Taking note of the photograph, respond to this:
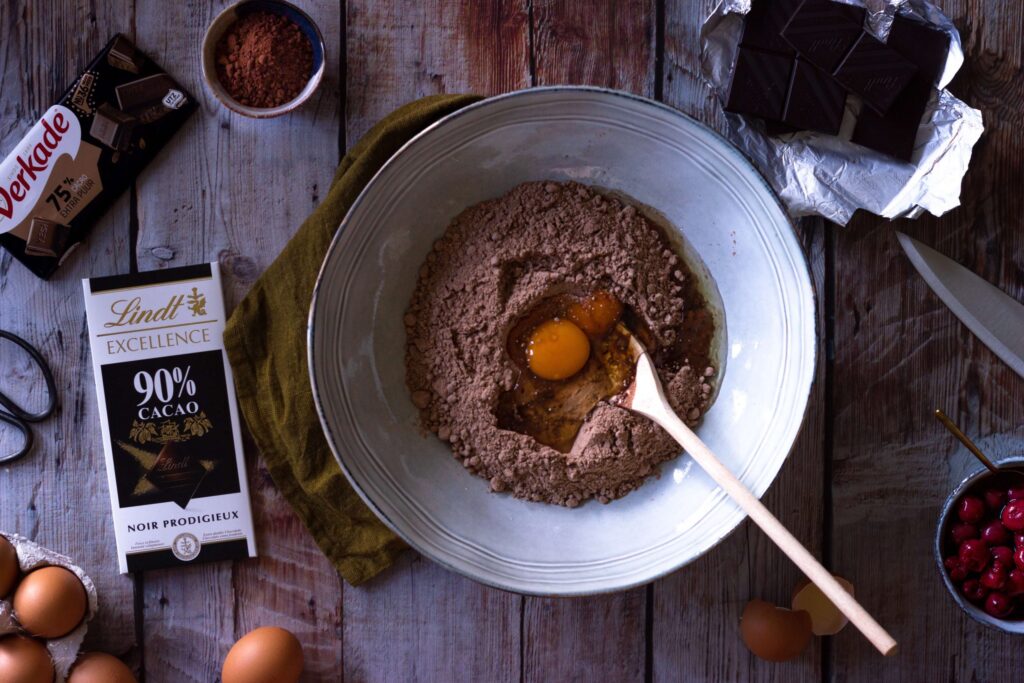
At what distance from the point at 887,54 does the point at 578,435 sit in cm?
89

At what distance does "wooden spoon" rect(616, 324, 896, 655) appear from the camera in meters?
1.27

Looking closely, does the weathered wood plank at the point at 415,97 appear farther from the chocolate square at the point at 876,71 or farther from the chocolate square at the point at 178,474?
the chocolate square at the point at 876,71

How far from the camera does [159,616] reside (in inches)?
64.5

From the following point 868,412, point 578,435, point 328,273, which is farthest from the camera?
point 868,412

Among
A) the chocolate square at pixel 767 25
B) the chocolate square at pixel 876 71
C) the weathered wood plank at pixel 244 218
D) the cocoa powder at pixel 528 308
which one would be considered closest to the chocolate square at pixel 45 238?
the weathered wood plank at pixel 244 218

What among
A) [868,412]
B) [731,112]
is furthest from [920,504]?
[731,112]

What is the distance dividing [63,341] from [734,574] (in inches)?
55.5

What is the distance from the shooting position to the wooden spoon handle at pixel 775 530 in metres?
1.26

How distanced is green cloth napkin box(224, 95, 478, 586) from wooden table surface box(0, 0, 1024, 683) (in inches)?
2.2

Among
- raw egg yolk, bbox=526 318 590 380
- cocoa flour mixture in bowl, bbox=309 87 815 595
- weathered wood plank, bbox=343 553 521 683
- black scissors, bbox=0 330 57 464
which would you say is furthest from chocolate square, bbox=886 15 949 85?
black scissors, bbox=0 330 57 464

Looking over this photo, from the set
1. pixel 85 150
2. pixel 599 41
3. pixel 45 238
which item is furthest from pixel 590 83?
pixel 45 238

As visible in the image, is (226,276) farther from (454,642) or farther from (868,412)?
(868,412)

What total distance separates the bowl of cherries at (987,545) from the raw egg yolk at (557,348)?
28.5 inches

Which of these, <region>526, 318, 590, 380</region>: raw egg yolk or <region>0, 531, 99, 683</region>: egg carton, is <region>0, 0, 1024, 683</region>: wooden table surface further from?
<region>526, 318, 590, 380</region>: raw egg yolk
